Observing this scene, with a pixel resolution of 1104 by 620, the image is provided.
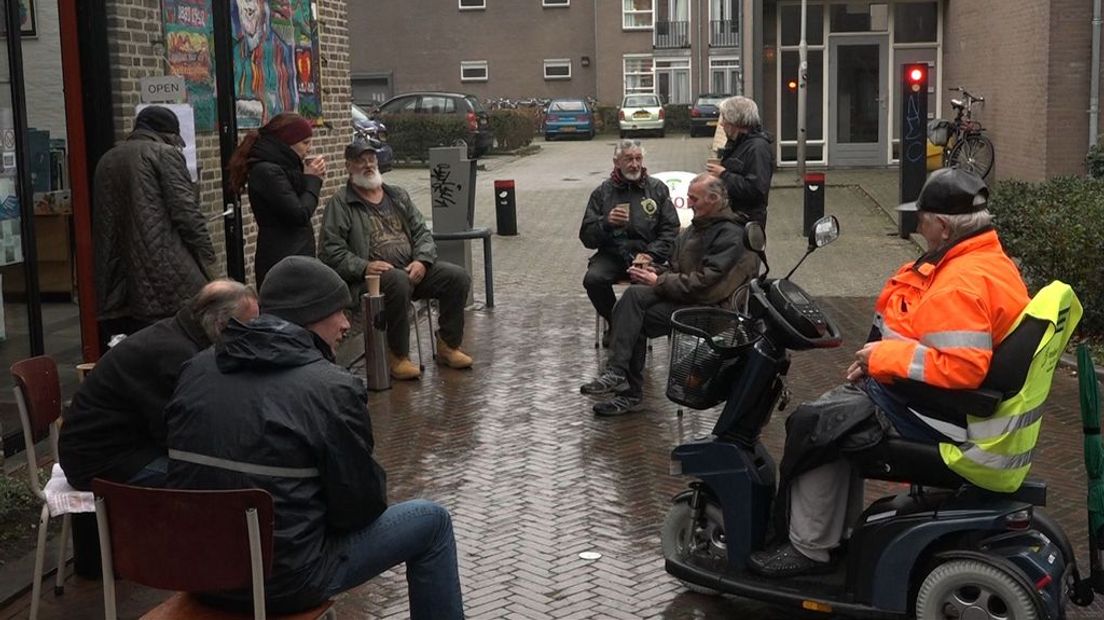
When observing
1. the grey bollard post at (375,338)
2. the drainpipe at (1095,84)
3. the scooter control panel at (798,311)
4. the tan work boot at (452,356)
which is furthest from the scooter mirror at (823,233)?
the drainpipe at (1095,84)

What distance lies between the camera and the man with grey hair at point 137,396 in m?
4.70

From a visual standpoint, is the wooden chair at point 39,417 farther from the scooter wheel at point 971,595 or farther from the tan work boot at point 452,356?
the tan work boot at point 452,356

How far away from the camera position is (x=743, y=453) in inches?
206

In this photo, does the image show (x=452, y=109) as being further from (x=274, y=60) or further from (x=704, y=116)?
(x=274, y=60)

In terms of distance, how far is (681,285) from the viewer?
8164mm

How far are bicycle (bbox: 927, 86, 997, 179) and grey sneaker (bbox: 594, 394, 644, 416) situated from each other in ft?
42.4

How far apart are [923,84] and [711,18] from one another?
36.8 metres

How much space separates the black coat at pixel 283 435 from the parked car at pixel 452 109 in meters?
30.0

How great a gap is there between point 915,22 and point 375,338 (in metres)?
18.8

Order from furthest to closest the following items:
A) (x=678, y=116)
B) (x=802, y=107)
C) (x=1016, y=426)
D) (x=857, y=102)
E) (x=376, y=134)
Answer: (x=678, y=116) → (x=376, y=134) → (x=857, y=102) → (x=802, y=107) → (x=1016, y=426)

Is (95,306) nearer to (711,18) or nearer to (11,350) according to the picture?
(11,350)

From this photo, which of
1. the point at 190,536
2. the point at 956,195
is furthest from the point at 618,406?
the point at 190,536

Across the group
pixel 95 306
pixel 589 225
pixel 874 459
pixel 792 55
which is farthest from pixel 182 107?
pixel 792 55

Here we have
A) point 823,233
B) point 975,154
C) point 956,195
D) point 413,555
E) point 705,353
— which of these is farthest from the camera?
point 975,154
